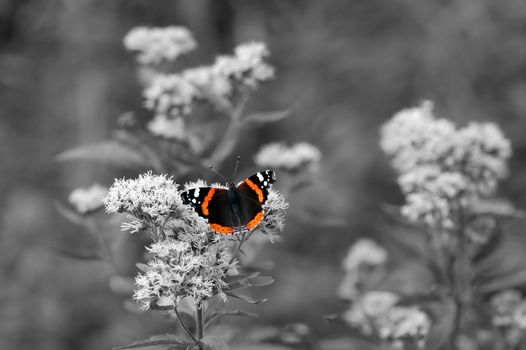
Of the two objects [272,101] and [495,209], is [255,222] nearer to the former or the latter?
[495,209]

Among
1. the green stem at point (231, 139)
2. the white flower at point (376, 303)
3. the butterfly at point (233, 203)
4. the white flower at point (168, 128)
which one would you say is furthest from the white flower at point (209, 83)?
the white flower at point (376, 303)

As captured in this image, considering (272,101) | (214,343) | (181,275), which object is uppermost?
(272,101)

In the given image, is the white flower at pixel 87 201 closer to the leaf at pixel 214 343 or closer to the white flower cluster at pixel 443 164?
the leaf at pixel 214 343

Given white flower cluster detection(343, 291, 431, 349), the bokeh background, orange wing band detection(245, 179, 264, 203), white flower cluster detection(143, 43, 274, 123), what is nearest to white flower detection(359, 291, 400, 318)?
white flower cluster detection(343, 291, 431, 349)

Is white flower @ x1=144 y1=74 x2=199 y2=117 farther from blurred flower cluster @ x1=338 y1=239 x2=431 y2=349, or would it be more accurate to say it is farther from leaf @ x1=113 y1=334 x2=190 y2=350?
leaf @ x1=113 y1=334 x2=190 y2=350

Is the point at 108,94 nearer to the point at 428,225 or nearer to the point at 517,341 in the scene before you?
the point at 428,225

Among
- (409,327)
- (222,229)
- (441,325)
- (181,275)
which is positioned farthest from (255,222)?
(441,325)
